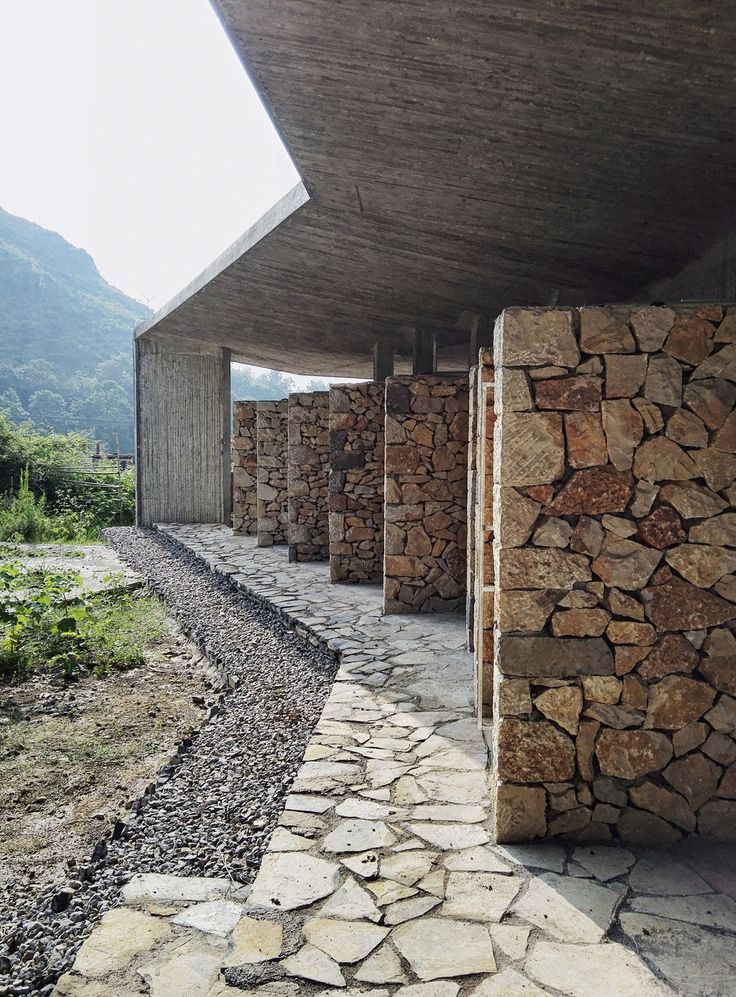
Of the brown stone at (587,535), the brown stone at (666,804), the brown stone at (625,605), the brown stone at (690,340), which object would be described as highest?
the brown stone at (690,340)

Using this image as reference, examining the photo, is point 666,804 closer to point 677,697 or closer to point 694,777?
point 694,777

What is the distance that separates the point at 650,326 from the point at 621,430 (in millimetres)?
457

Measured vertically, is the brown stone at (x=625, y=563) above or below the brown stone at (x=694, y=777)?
above

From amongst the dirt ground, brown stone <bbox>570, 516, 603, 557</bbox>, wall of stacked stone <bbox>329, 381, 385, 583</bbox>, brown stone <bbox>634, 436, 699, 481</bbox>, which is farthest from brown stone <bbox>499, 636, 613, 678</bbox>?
wall of stacked stone <bbox>329, 381, 385, 583</bbox>

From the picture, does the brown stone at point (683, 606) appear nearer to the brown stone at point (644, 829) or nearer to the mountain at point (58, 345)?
the brown stone at point (644, 829)

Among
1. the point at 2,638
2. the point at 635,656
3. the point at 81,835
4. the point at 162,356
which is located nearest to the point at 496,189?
the point at 635,656

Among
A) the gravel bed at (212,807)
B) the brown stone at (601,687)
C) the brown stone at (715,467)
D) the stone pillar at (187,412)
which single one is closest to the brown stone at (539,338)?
the brown stone at (715,467)

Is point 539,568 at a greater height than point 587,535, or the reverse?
point 587,535

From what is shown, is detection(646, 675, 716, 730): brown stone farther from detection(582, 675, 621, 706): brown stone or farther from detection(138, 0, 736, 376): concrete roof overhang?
detection(138, 0, 736, 376): concrete roof overhang

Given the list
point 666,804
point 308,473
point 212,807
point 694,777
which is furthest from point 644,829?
point 308,473

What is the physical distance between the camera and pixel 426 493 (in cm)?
764

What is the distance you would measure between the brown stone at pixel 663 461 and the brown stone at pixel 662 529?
0.47 feet

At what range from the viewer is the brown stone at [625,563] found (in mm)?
3209

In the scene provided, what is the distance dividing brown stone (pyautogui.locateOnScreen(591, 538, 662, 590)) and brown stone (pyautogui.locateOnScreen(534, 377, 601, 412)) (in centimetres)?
60
